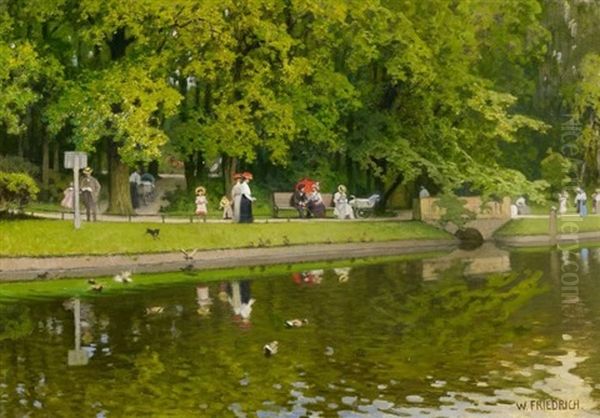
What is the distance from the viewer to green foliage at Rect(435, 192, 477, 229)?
Result: 55062 mm

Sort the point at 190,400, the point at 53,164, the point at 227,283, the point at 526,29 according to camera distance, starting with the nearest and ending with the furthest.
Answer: the point at 190,400
the point at 227,283
the point at 53,164
the point at 526,29

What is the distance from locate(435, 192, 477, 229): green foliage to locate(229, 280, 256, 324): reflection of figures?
817 inches

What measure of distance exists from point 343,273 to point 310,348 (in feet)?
52.8

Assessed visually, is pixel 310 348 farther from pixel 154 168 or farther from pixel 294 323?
pixel 154 168

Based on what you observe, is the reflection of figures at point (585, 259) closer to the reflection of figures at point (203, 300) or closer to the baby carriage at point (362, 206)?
the baby carriage at point (362, 206)

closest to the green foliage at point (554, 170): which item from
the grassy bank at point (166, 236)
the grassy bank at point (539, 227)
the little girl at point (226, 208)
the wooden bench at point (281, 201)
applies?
the grassy bank at point (539, 227)

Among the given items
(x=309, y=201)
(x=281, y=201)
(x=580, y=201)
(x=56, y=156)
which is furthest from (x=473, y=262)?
(x=56, y=156)

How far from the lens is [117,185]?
49.1 meters

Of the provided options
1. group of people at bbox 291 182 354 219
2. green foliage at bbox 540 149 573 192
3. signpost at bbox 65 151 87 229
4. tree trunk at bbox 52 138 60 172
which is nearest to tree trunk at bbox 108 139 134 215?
signpost at bbox 65 151 87 229

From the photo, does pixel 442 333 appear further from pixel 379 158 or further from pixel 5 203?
pixel 379 158

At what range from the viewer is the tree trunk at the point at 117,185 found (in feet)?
160

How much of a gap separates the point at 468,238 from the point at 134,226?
19.4 metres

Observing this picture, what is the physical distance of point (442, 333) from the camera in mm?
24938

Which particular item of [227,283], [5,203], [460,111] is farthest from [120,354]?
[460,111]
